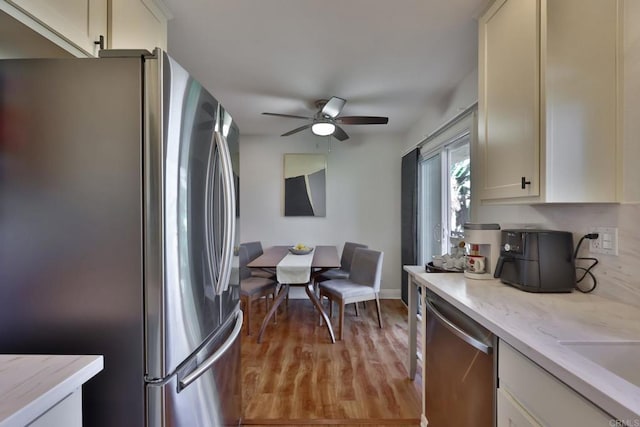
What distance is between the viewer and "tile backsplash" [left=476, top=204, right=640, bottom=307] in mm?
1035

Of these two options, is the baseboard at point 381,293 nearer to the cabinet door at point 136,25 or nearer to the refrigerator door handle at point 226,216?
the refrigerator door handle at point 226,216

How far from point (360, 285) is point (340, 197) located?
155 cm

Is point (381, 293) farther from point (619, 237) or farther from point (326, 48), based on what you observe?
point (326, 48)

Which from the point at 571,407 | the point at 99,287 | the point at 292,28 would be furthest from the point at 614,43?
the point at 99,287

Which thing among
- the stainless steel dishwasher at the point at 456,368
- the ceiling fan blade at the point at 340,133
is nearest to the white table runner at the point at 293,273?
the stainless steel dishwasher at the point at 456,368

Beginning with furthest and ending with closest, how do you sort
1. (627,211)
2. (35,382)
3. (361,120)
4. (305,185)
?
1. (305,185)
2. (361,120)
3. (627,211)
4. (35,382)

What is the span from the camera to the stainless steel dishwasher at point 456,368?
3.11ft

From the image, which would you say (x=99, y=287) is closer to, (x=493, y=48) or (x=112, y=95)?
(x=112, y=95)

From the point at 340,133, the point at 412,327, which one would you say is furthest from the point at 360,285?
the point at 340,133

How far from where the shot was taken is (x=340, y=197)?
4.05 m

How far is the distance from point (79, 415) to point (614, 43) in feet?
6.79

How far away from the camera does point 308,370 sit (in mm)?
2158

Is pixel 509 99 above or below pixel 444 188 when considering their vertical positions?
above

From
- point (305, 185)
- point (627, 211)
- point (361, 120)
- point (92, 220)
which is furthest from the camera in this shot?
point (305, 185)
